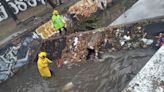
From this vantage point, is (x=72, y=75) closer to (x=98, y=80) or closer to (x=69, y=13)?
(x=98, y=80)

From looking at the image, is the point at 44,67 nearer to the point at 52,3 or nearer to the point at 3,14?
the point at 3,14

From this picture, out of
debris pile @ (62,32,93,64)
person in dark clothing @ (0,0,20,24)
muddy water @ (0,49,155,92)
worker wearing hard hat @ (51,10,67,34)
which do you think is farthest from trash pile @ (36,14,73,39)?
person in dark clothing @ (0,0,20,24)

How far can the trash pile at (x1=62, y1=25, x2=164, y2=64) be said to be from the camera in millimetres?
12695

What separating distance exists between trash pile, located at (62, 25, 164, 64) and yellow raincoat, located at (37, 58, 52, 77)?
112 cm

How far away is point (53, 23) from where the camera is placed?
15.7 meters

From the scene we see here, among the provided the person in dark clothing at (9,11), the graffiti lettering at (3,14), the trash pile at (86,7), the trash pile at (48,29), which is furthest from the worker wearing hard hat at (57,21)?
the graffiti lettering at (3,14)

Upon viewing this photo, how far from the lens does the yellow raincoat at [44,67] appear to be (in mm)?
12305

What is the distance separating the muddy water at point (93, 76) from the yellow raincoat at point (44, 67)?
261 millimetres

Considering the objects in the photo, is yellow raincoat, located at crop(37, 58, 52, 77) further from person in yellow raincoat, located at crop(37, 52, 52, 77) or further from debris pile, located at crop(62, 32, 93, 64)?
debris pile, located at crop(62, 32, 93, 64)

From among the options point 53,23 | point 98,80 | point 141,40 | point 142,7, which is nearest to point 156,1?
point 142,7

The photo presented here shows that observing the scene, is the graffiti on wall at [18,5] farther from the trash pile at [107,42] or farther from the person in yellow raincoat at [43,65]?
the person in yellow raincoat at [43,65]

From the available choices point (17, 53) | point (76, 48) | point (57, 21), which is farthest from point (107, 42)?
point (17, 53)

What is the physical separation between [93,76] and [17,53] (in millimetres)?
3980

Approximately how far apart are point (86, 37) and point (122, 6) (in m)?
4.68
